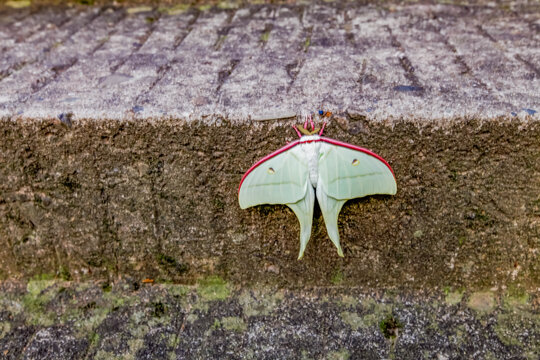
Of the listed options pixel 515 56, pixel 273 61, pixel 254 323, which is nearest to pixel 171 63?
pixel 273 61

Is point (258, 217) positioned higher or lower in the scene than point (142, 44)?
lower

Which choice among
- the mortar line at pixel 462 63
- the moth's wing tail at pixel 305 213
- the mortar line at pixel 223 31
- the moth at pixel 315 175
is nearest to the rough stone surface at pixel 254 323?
the moth's wing tail at pixel 305 213

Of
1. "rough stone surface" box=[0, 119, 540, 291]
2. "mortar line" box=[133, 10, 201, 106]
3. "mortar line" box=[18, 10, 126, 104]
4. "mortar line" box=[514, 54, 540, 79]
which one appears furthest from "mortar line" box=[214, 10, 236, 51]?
"mortar line" box=[514, 54, 540, 79]

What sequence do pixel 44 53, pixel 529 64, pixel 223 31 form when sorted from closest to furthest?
pixel 529 64
pixel 44 53
pixel 223 31

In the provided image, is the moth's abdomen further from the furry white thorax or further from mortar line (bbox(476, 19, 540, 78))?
mortar line (bbox(476, 19, 540, 78))

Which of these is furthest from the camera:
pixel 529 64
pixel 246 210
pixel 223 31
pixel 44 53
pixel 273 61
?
pixel 223 31

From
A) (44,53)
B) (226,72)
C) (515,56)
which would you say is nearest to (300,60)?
(226,72)

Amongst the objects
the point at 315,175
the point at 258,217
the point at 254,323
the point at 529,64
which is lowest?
the point at 254,323

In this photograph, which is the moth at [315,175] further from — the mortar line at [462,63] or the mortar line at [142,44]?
the mortar line at [142,44]

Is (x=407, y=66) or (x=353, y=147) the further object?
(x=407, y=66)

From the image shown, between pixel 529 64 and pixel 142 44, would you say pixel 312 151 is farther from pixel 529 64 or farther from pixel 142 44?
pixel 142 44
